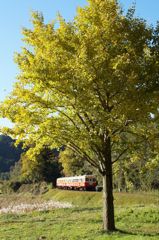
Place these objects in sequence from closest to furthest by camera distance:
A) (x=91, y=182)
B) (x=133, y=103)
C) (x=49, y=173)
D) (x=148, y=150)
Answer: (x=133, y=103) < (x=148, y=150) < (x=91, y=182) < (x=49, y=173)

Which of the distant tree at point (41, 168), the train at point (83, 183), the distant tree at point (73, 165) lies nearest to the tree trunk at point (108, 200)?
the train at point (83, 183)

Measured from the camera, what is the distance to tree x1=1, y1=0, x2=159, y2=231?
14969mm

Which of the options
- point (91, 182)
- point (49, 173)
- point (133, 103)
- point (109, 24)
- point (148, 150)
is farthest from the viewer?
point (49, 173)

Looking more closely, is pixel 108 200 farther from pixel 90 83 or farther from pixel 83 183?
pixel 83 183

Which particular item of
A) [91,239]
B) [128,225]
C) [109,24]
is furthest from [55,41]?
[128,225]

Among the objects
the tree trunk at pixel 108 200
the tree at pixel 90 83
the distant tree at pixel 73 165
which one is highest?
the distant tree at pixel 73 165

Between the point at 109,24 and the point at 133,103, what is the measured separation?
3536 millimetres

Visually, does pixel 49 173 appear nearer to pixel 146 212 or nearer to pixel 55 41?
pixel 146 212

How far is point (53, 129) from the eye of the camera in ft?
51.9

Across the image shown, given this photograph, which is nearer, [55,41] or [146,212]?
[55,41]

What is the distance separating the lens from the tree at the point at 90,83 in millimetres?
14969

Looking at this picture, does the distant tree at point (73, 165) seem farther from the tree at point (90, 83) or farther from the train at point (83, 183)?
the tree at point (90, 83)

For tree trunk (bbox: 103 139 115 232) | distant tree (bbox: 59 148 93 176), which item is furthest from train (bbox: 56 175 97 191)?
tree trunk (bbox: 103 139 115 232)

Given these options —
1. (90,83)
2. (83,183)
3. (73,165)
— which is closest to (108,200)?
(90,83)
